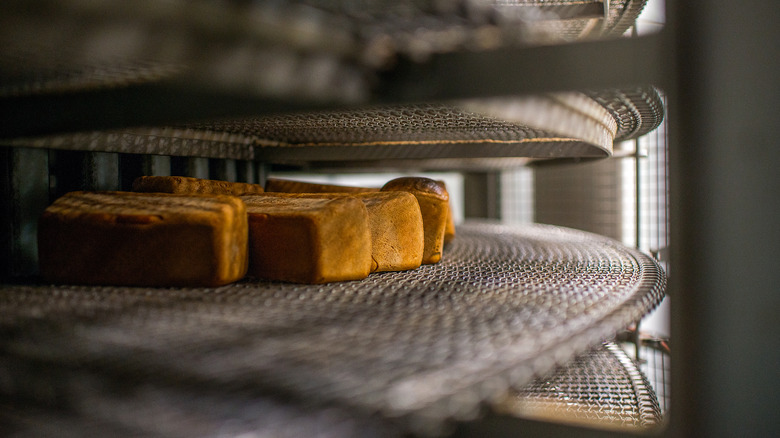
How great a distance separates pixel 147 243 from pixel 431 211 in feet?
2.00

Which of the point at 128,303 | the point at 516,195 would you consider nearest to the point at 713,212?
the point at 128,303

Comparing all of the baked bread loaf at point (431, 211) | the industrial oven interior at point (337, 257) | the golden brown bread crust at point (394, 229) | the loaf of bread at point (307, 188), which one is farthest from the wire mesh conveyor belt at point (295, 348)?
the loaf of bread at point (307, 188)

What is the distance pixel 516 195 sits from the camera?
15.5 ft

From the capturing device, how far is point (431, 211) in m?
1.17

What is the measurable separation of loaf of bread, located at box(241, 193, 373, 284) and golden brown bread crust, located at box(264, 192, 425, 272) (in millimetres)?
64

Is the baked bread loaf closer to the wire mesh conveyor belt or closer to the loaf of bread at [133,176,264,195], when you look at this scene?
the wire mesh conveyor belt

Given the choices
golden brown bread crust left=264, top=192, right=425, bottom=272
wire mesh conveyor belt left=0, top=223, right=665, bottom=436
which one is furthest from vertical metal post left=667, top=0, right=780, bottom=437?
golden brown bread crust left=264, top=192, right=425, bottom=272

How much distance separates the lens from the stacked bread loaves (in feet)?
2.68

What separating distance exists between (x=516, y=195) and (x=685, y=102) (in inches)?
172

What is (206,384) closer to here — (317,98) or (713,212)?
(317,98)

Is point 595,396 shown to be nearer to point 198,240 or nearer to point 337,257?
point 337,257

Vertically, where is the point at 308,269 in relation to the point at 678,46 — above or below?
below

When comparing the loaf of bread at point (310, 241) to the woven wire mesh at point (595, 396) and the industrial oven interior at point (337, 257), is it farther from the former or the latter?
the woven wire mesh at point (595, 396)

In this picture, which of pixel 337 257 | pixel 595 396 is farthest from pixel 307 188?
pixel 595 396
